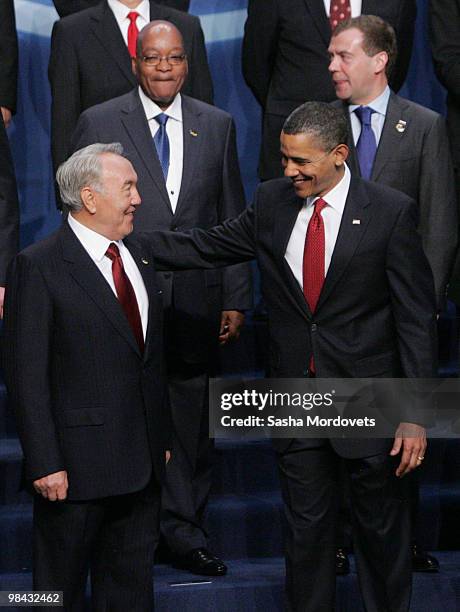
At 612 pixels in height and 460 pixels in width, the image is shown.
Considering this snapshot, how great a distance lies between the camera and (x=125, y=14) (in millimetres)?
5582

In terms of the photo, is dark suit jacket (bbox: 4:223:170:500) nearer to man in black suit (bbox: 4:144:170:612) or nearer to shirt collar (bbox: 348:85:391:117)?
man in black suit (bbox: 4:144:170:612)

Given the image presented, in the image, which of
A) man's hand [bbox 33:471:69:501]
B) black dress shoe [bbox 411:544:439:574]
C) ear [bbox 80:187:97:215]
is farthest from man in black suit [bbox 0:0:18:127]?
black dress shoe [bbox 411:544:439:574]

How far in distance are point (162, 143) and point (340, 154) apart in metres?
0.82

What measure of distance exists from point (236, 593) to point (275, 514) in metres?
0.47

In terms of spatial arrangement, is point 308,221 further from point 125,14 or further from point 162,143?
point 125,14

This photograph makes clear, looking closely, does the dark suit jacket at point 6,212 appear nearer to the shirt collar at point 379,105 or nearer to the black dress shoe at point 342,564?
the shirt collar at point 379,105

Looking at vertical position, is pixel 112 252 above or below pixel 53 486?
above

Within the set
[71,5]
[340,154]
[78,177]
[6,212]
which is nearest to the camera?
[78,177]

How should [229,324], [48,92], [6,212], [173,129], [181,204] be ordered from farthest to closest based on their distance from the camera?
[48,92]
[229,324]
[173,129]
[181,204]
[6,212]

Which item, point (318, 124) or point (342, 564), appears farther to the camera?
point (342, 564)

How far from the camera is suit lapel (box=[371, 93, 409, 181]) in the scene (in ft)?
15.9

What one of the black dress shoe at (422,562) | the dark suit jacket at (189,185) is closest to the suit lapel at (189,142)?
the dark suit jacket at (189,185)

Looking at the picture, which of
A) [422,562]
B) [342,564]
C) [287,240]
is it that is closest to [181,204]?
[287,240]

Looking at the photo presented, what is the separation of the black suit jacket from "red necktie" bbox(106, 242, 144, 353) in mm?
1607
